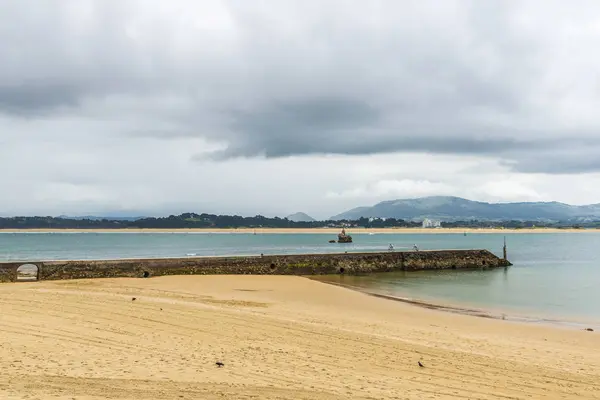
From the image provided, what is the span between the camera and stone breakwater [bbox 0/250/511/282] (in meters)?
31.6

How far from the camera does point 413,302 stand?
84.0 ft

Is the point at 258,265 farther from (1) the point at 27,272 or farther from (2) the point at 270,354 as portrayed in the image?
(2) the point at 270,354

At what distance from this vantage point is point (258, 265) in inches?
1500

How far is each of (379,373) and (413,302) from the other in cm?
1567

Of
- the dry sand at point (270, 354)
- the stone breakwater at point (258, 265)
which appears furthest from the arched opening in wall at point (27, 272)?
the dry sand at point (270, 354)

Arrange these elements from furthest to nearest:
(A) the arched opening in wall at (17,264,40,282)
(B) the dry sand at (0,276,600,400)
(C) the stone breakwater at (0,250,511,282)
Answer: (C) the stone breakwater at (0,250,511,282), (A) the arched opening in wall at (17,264,40,282), (B) the dry sand at (0,276,600,400)

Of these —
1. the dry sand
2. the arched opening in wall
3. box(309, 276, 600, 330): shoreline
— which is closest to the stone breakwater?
the arched opening in wall

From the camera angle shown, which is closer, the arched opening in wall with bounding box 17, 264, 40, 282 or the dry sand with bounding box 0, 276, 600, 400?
the dry sand with bounding box 0, 276, 600, 400

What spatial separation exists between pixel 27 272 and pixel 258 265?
1489 centimetres

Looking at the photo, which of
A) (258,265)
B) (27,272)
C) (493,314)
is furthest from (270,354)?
(258,265)

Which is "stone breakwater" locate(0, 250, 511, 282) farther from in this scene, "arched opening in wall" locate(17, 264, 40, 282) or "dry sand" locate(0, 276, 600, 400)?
"dry sand" locate(0, 276, 600, 400)

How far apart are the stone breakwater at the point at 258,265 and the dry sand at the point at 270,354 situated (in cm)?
1237

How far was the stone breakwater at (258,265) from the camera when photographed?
3156 centimetres

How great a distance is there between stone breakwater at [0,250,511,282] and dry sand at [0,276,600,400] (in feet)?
40.6
